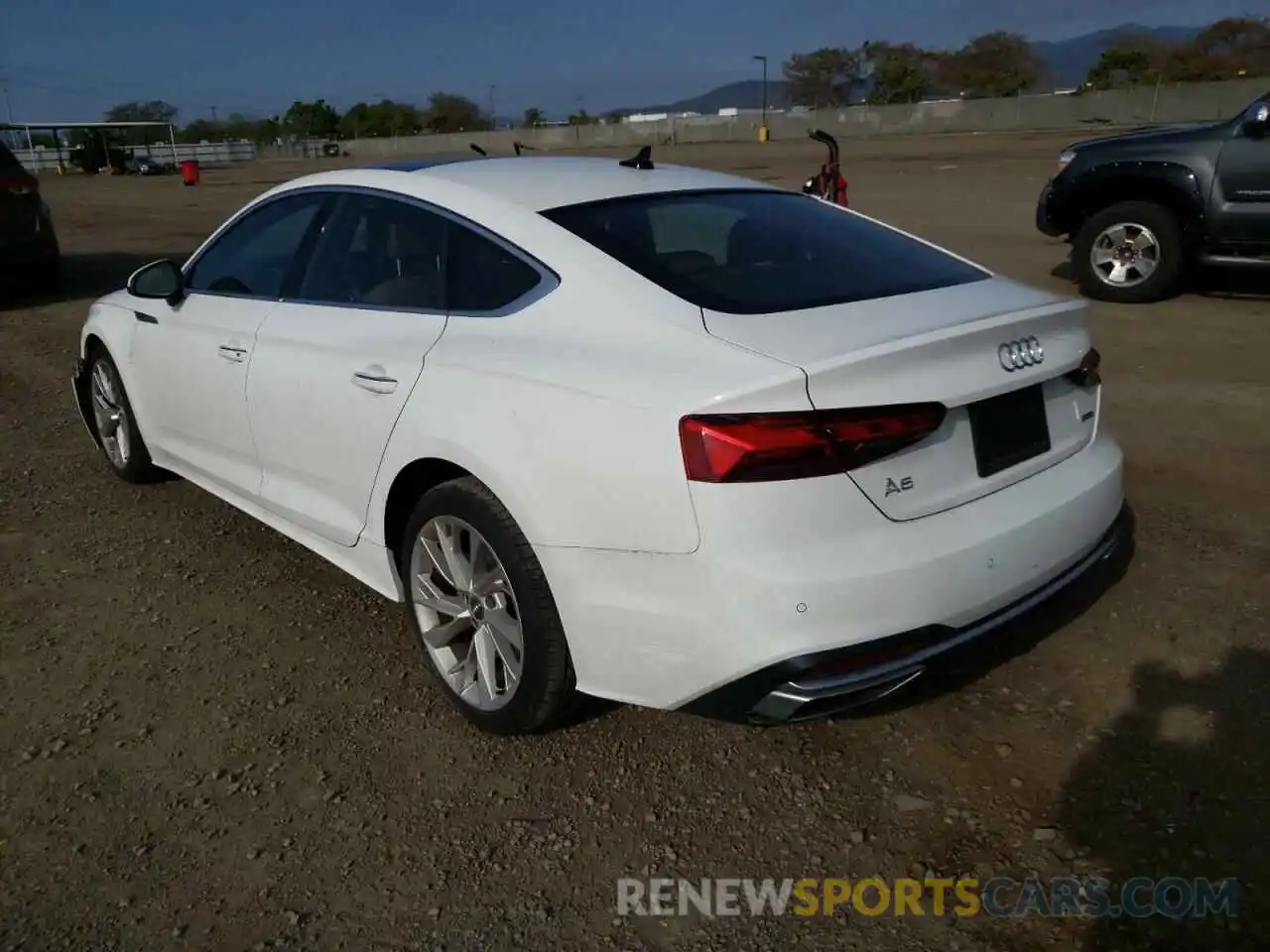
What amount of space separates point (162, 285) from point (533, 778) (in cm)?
272

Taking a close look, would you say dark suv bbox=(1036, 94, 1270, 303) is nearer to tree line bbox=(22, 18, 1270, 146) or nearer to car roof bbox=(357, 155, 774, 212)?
car roof bbox=(357, 155, 774, 212)

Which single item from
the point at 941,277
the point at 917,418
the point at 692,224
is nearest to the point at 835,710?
the point at 917,418

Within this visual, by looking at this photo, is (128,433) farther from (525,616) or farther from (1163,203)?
(1163,203)

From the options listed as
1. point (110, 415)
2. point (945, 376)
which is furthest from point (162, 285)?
point (945, 376)

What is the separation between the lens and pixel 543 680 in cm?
273

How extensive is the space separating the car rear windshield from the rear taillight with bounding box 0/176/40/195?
9.13 m

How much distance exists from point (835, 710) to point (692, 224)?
1.62m

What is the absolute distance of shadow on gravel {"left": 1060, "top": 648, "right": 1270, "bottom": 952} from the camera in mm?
2234

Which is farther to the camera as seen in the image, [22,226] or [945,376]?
[22,226]

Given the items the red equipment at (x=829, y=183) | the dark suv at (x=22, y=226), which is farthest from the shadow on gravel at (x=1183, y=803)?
the dark suv at (x=22, y=226)

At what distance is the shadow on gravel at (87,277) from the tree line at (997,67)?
57.9 metres

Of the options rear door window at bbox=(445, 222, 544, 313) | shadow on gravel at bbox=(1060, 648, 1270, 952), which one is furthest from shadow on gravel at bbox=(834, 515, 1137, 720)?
rear door window at bbox=(445, 222, 544, 313)

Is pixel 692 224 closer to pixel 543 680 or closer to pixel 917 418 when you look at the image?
pixel 917 418

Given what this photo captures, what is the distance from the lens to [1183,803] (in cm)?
259
